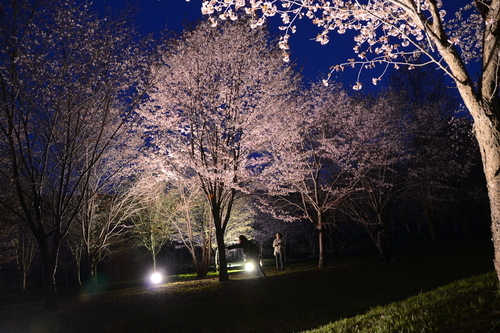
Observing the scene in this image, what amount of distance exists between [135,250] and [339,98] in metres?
30.3

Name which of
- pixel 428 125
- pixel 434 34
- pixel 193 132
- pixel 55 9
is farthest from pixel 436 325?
pixel 428 125

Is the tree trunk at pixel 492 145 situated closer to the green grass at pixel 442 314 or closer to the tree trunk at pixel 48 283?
the green grass at pixel 442 314

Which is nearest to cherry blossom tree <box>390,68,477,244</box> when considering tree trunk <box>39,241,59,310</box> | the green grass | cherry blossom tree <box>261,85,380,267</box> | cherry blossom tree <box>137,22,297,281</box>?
cherry blossom tree <box>261,85,380,267</box>

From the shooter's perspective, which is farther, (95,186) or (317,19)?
(95,186)

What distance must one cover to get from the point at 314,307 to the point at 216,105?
379 inches

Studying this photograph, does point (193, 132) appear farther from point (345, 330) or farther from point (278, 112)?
point (345, 330)

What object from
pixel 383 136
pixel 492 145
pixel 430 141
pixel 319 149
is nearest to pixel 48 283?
pixel 492 145

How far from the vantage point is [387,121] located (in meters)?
20.2

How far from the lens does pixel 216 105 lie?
45.4ft

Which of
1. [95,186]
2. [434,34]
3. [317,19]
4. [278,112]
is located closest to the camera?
[434,34]

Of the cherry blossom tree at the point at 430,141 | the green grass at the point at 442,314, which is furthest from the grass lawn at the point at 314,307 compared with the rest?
the cherry blossom tree at the point at 430,141

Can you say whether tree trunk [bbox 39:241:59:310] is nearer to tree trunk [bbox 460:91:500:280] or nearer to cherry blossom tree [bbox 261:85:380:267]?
cherry blossom tree [bbox 261:85:380:267]

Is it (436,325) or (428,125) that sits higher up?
(428,125)

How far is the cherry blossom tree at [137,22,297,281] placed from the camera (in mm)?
13898
